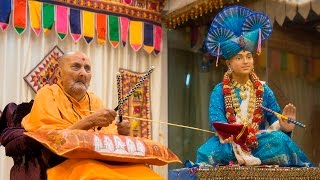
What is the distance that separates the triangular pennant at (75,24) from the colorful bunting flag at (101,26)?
20cm

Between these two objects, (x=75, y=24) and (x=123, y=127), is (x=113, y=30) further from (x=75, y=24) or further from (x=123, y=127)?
(x=123, y=127)

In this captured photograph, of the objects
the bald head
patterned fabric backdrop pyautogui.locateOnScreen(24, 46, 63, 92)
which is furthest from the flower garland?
patterned fabric backdrop pyautogui.locateOnScreen(24, 46, 63, 92)

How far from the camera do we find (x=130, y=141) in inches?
110

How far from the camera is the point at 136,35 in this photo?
205 inches

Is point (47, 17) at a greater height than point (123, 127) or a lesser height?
greater

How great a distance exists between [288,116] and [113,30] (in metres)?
2.26

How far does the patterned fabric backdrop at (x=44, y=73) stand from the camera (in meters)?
4.62

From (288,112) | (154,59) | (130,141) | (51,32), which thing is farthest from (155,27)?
(130,141)

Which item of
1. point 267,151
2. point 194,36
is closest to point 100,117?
point 267,151

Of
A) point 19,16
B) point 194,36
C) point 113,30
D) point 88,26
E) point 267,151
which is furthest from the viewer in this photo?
point 194,36

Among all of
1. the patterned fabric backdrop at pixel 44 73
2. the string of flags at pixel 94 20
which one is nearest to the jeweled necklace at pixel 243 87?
the patterned fabric backdrop at pixel 44 73

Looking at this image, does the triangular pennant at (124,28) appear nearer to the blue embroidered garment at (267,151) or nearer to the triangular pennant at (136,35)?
the triangular pennant at (136,35)

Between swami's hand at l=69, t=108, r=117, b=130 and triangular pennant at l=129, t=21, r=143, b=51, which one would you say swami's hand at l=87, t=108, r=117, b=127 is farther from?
triangular pennant at l=129, t=21, r=143, b=51

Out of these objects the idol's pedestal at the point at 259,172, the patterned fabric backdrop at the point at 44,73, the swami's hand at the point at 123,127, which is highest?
the patterned fabric backdrop at the point at 44,73
